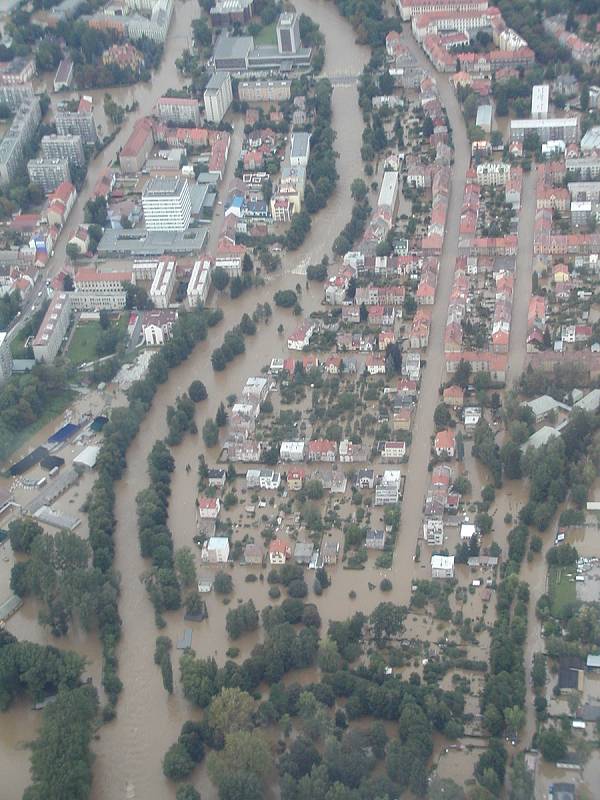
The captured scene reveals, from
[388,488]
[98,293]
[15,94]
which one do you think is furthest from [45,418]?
[15,94]

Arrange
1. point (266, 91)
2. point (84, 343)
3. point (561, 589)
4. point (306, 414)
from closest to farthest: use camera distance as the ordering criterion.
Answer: point (561, 589) < point (306, 414) < point (84, 343) < point (266, 91)

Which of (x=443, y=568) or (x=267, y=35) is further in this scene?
(x=267, y=35)

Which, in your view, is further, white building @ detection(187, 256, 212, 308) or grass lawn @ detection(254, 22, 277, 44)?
grass lawn @ detection(254, 22, 277, 44)

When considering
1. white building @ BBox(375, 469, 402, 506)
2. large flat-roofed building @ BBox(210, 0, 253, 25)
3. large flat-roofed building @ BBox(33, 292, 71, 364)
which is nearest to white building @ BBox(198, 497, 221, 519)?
white building @ BBox(375, 469, 402, 506)

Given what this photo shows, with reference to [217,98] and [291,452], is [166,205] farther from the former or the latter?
[291,452]

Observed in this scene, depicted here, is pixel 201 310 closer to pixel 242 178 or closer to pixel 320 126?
pixel 242 178

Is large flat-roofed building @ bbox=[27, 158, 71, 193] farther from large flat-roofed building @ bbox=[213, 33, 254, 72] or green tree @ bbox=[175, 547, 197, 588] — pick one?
green tree @ bbox=[175, 547, 197, 588]

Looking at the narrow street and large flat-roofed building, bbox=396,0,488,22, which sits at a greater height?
large flat-roofed building, bbox=396,0,488,22
